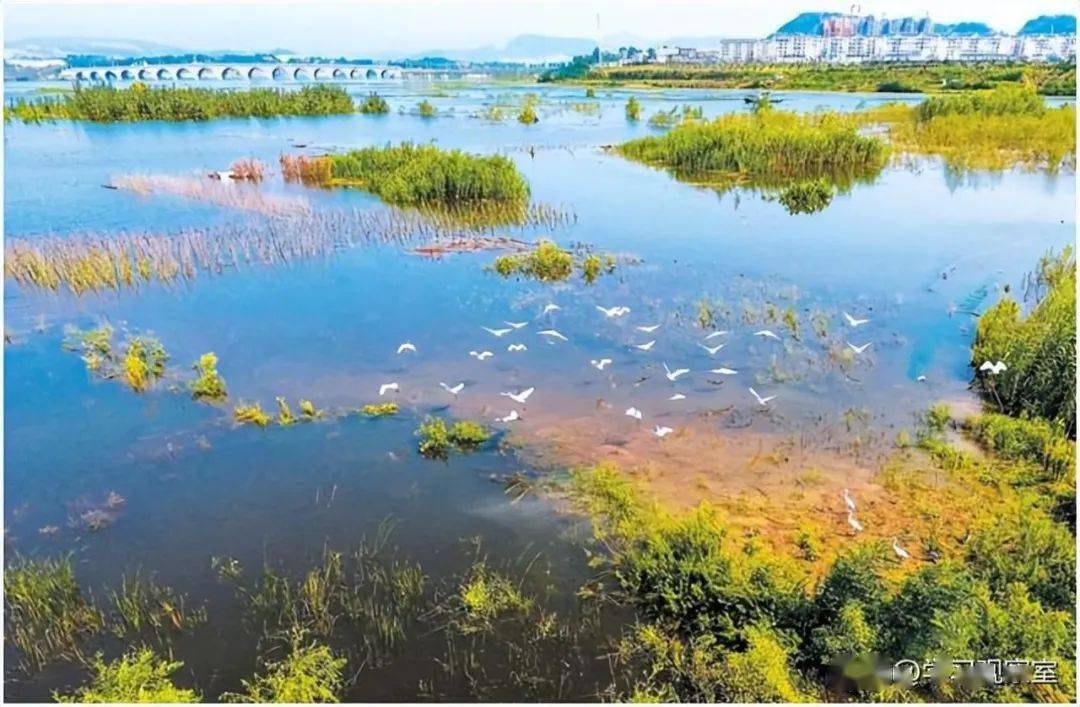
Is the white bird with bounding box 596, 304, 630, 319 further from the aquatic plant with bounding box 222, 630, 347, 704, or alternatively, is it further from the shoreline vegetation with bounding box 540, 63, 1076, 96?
the shoreline vegetation with bounding box 540, 63, 1076, 96

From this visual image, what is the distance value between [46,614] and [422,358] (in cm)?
576

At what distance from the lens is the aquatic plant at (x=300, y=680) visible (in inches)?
218

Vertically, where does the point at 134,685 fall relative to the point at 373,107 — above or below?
below

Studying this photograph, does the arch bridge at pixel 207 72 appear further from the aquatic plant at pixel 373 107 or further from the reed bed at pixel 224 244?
the reed bed at pixel 224 244

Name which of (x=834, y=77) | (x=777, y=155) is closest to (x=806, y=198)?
(x=777, y=155)

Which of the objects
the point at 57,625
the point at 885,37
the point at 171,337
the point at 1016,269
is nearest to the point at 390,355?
the point at 171,337

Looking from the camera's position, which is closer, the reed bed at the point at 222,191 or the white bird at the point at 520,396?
the white bird at the point at 520,396

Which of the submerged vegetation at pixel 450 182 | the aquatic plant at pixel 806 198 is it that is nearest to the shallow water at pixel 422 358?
the aquatic plant at pixel 806 198

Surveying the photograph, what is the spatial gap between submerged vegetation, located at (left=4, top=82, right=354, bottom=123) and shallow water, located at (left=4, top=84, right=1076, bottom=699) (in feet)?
50.3

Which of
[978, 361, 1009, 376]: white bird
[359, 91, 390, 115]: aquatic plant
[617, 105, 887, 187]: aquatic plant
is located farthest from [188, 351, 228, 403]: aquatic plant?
[359, 91, 390, 115]: aquatic plant

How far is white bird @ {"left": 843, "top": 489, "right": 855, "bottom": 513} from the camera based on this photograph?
7.46 meters

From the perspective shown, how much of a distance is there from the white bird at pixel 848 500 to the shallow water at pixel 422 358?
1.41 metres

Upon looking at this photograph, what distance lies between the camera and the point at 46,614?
6.33 m

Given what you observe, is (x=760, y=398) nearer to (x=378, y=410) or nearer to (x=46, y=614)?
(x=378, y=410)
